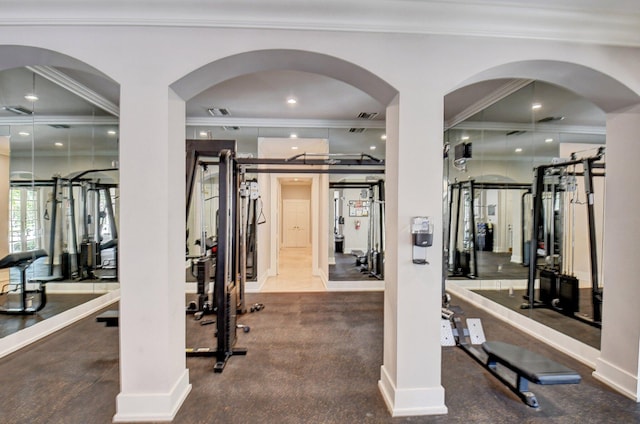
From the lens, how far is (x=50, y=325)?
3.76m

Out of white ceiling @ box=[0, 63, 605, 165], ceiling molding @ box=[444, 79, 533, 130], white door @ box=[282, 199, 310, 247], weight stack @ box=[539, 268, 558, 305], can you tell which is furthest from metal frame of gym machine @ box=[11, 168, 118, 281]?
white door @ box=[282, 199, 310, 247]

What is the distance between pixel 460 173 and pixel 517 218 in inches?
56.3

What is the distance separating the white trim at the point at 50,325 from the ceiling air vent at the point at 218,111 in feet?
11.9

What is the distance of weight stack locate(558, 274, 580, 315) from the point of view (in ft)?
12.4

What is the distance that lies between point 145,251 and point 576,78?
375cm

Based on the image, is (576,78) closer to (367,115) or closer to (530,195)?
(530,195)

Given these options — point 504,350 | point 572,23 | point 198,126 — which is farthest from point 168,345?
point 198,126

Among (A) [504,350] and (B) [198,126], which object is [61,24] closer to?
(B) [198,126]

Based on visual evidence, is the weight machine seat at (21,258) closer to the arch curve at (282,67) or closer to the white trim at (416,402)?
the arch curve at (282,67)

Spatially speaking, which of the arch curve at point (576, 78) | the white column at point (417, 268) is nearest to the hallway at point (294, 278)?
the white column at point (417, 268)

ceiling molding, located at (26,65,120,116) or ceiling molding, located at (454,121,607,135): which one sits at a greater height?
ceiling molding, located at (26,65,120,116)

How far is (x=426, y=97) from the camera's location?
2211 mm

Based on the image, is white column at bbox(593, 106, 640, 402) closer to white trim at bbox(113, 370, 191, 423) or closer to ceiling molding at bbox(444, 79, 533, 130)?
ceiling molding at bbox(444, 79, 533, 130)

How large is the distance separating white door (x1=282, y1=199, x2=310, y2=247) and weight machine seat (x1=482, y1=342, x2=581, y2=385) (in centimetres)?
936
